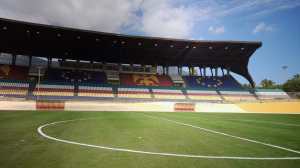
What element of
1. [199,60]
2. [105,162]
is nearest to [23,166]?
[105,162]

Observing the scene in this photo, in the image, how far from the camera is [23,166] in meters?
4.65

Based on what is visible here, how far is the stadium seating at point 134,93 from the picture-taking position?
2164 inches

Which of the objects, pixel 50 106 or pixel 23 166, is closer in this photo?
pixel 23 166

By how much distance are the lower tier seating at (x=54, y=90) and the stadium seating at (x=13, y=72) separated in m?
5.80

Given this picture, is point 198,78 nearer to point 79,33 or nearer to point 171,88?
point 171,88

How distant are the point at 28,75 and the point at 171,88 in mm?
35927

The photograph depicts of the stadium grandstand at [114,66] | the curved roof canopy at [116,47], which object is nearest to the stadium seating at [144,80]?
the stadium grandstand at [114,66]

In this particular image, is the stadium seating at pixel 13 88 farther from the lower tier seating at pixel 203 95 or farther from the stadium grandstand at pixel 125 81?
the lower tier seating at pixel 203 95

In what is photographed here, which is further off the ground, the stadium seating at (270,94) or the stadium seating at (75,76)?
the stadium seating at (75,76)

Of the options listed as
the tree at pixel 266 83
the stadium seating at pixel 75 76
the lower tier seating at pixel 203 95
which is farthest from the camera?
the tree at pixel 266 83

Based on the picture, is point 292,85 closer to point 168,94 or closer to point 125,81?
point 168,94

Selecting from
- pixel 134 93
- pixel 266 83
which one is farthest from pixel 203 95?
pixel 266 83

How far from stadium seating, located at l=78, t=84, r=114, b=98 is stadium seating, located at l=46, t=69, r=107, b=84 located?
8.42 ft

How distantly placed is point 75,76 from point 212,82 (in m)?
39.1
